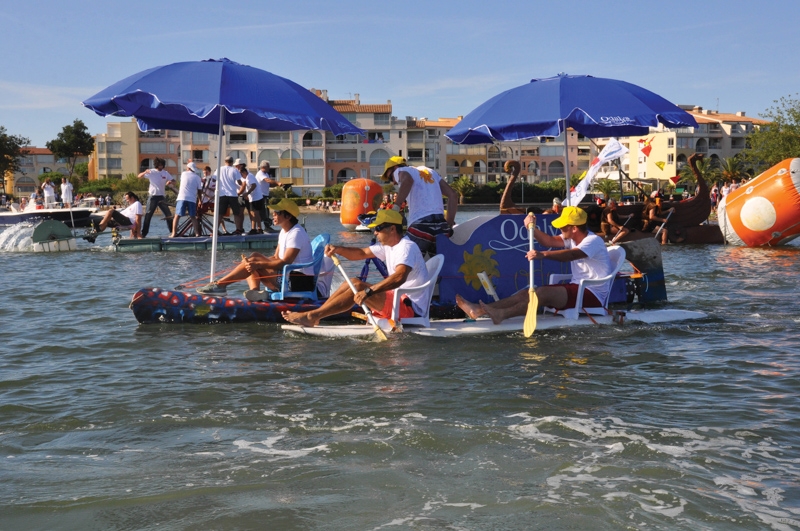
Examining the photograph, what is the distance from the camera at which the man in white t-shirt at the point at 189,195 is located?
65.1ft

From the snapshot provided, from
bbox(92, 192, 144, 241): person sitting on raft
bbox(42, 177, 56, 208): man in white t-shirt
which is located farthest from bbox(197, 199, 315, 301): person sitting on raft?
bbox(42, 177, 56, 208): man in white t-shirt

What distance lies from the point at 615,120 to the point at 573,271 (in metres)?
2.19

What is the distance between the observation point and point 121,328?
32.9ft

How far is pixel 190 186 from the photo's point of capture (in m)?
20.0

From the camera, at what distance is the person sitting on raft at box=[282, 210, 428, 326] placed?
8484 mm

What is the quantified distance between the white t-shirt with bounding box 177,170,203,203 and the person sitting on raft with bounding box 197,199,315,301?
410 inches

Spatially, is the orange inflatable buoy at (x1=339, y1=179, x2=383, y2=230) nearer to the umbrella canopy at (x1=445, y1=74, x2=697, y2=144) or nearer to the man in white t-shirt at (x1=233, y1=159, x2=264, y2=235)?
the man in white t-shirt at (x1=233, y1=159, x2=264, y2=235)

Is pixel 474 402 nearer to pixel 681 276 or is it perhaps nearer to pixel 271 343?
pixel 271 343

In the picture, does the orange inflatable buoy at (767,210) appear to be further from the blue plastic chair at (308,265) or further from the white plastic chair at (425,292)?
the blue plastic chair at (308,265)

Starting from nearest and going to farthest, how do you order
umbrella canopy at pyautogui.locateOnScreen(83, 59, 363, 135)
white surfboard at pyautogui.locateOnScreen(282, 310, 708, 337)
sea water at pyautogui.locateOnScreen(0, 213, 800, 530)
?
sea water at pyautogui.locateOnScreen(0, 213, 800, 530)
white surfboard at pyautogui.locateOnScreen(282, 310, 708, 337)
umbrella canopy at pyautogui.locateOnScreen(83, 59, 363, 135)

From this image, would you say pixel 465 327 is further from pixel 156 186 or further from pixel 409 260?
pixel 156 186

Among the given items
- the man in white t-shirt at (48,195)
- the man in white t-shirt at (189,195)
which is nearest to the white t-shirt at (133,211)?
the man in white t-shirt at (189,195)

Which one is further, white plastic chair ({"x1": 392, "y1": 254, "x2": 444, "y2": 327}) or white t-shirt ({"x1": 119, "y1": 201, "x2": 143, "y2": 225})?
white t-shirt ({"x1": 119, "y1": 201, "x2": 143, "y2": 225})

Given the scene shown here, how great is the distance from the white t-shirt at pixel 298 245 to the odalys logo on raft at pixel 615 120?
3.87 m
